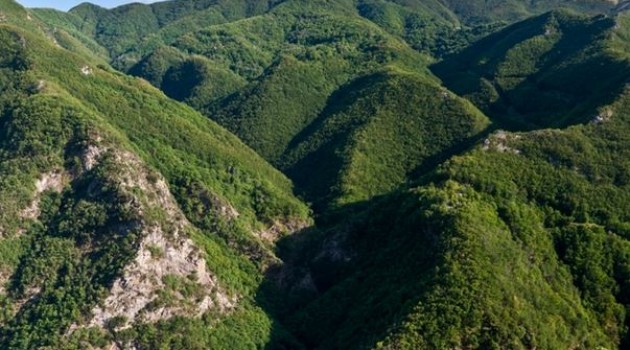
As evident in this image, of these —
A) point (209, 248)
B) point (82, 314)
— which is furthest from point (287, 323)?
point (82, 314)

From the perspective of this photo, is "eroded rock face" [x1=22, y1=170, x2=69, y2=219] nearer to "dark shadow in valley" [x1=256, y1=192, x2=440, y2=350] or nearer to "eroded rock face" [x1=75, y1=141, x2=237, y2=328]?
"eroded rock face" [x1=75, y1=141, x2=237, y2=328]

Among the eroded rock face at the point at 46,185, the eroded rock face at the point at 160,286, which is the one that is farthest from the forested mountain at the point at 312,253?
the eroded rock face at the point at 46,185

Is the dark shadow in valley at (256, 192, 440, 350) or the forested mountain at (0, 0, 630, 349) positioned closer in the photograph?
the forested mountain at (0, 0, 630, 349)

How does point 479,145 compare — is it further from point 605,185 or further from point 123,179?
point 123,179

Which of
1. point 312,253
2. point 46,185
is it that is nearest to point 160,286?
point 46,185

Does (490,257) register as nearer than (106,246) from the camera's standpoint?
Yes

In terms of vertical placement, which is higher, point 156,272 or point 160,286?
point 156,272

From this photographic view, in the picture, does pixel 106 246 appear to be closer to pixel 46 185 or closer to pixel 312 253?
pixel 46 185

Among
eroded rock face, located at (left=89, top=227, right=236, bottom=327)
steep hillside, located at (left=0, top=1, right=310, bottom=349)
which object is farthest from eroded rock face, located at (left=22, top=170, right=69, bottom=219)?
eroded rock face, located at (left=89, top=227, right=236, bottom=327)

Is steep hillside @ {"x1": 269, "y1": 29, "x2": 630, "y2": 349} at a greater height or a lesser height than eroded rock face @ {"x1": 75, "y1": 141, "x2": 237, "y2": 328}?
greater

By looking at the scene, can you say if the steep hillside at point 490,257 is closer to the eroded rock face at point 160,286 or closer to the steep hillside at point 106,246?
the steep hillside at point 106,246

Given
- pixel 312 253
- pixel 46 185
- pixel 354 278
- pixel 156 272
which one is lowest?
pixel 46 185
